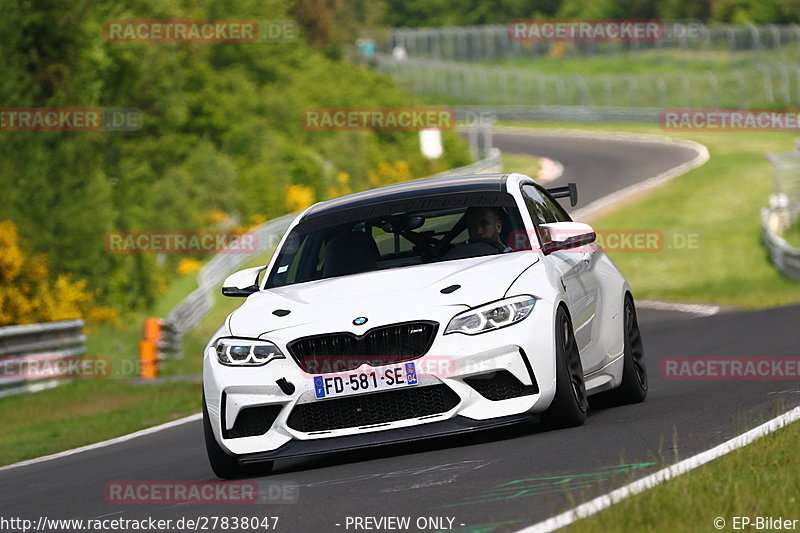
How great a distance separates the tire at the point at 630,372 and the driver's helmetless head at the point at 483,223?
4.65 ft

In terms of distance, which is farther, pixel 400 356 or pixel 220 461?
pixel 220 461

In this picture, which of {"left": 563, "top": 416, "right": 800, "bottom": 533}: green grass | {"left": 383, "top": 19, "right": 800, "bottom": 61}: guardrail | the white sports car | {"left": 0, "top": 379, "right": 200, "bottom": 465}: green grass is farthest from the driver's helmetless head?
{"left": 383, "top": 19, "right": 800, "bottom": 61}: guardrail

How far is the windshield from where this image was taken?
955 centimetres

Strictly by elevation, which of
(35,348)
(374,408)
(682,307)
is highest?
(374,408)

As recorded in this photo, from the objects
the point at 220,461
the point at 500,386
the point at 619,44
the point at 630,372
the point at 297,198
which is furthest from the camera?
the point at 619,44

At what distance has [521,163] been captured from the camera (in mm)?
69312

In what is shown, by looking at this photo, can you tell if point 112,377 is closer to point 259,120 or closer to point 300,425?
point 300,425

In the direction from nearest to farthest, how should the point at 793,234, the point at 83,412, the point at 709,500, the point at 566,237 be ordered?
the point at 709,500, the point at 566,237, the point at 83,412, the point at 793,234

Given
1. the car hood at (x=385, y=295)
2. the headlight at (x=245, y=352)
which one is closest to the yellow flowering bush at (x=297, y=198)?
the car hood at (x=385, y=295)

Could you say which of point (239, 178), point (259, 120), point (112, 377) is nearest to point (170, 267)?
point (239, 178)

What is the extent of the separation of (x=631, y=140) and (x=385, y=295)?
66796mm

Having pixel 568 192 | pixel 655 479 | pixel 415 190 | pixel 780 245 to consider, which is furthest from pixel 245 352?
pixel 780 245

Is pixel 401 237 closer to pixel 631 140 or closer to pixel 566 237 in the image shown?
pixel 566 237

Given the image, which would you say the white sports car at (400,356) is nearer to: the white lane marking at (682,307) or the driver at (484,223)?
the driver at (484,223)
